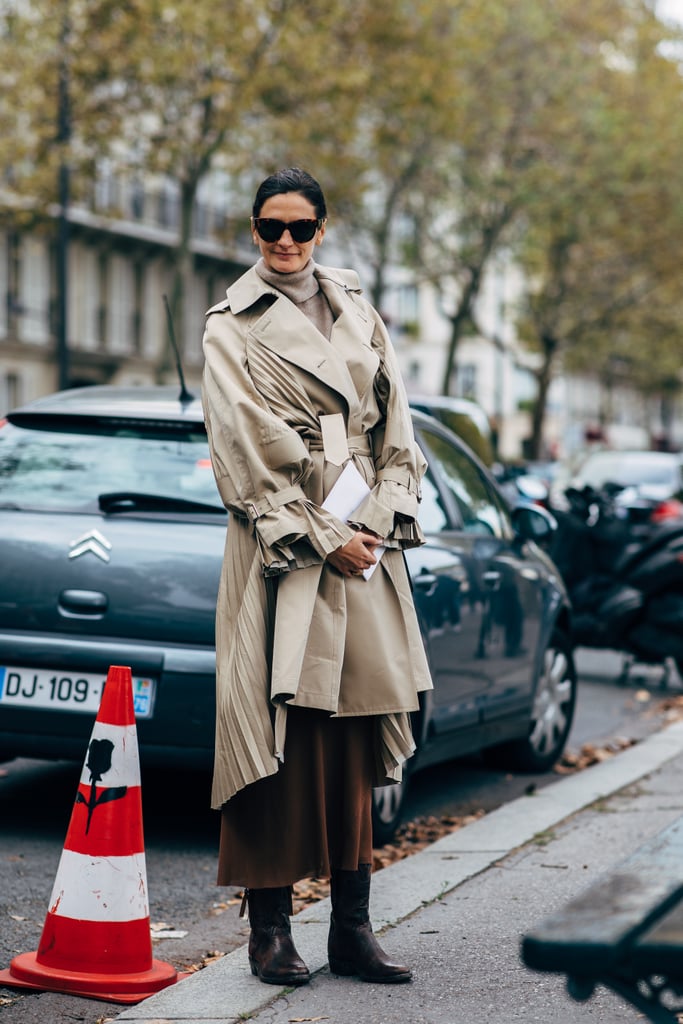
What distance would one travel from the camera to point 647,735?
9.59 metres

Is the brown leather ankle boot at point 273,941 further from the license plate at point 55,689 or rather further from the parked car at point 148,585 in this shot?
the license plate at point 55,689

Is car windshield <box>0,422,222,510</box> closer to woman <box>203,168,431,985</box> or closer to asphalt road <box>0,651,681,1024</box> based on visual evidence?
asphalt road <box>0,651,681,1024</box>

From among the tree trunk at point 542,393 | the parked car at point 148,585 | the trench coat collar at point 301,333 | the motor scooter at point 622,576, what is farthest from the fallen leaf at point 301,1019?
the tree trunk at point 542,393

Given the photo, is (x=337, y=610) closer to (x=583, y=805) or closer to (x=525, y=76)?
(x=583, y=805)

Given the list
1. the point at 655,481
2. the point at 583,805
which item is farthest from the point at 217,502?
the point at 655,481

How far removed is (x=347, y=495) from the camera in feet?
13.8

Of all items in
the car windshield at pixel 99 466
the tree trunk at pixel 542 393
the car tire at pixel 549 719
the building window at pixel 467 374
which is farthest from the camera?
the building window at pixel 467 374

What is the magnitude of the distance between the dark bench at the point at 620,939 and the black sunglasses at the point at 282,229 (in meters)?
2.07

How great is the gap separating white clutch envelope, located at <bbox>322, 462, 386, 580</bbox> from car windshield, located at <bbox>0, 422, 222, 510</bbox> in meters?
1.95

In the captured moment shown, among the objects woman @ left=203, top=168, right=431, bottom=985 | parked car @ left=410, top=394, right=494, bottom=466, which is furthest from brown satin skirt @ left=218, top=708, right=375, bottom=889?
parked car @ left=410, top=394, right=494, bottom=466

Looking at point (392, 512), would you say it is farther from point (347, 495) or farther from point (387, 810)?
point (387, 810)

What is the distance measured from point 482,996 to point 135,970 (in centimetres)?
86

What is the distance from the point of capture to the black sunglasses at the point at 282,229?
4289 millimetres

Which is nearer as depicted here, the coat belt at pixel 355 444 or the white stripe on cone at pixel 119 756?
the coat belt at pixel 355 444
